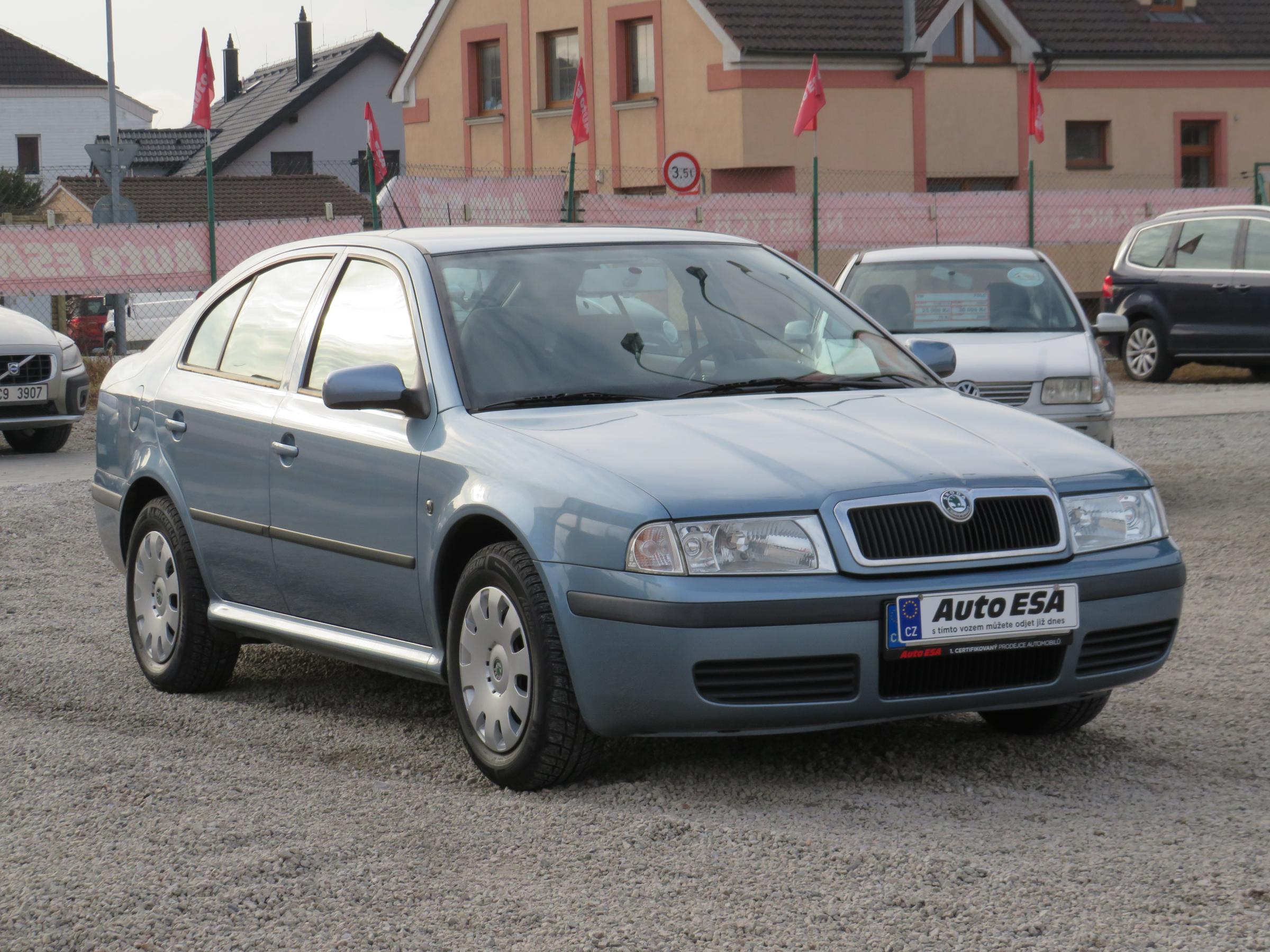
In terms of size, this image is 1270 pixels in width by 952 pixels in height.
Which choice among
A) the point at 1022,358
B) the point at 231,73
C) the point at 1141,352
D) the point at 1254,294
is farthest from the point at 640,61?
the point at 231,73

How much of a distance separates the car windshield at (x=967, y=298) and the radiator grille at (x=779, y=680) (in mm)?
7308

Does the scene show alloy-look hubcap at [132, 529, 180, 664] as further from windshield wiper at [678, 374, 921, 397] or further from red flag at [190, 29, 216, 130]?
red flag at [190, 29, 216, 130]

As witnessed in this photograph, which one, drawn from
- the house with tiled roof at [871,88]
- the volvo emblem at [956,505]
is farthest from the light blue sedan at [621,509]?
the house with tiled roof at [871,88]

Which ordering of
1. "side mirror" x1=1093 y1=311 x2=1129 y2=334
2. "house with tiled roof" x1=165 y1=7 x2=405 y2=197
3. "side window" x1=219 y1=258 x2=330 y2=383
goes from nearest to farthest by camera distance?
"side window" x1=219 y1=258 x2=330 y2=383, "side mirror" x1=1093 y1=311 x2=1129 y2=334, "house with tiled roof" x1=165 y1=7 x2=405 y2=197

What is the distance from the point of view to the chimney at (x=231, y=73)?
88.6 meters

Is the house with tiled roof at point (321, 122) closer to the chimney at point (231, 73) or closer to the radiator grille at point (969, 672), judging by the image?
the chimney at point (231, 73)

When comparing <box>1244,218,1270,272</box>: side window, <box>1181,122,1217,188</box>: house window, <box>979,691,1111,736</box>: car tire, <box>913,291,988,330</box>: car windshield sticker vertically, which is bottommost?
<box>979,691,1111,736</box>: car tire

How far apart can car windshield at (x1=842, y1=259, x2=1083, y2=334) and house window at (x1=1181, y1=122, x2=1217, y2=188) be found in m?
26.4

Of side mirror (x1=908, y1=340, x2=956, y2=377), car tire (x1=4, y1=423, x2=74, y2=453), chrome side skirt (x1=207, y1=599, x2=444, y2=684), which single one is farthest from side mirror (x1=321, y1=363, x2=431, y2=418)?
car tire (x1=4, y1=423, x2=74, y2=453)

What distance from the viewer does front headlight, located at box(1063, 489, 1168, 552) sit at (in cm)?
508

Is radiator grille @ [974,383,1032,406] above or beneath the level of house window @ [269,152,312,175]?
beneath

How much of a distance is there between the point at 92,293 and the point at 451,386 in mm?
14121

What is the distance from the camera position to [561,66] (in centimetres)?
3706

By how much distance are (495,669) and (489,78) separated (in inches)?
1387
